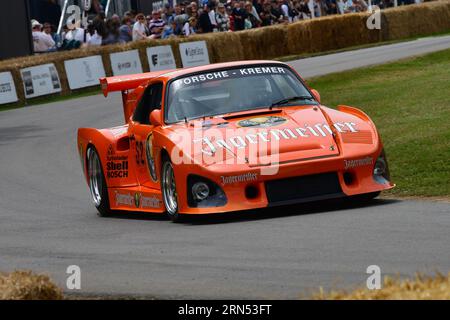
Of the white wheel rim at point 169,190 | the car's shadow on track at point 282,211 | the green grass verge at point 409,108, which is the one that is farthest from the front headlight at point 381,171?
the white wheel rim at point 169,190

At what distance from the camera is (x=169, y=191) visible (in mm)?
10422

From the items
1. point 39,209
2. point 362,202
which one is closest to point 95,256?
point 362,202

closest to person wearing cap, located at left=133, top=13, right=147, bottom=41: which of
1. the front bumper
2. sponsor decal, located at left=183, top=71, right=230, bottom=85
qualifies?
sponsor decal, located at left=183, top=71, right=230, bottom=85

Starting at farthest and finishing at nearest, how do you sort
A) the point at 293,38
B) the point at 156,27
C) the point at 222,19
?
the point at 293,38, the point at 222,19, the point at 156,27

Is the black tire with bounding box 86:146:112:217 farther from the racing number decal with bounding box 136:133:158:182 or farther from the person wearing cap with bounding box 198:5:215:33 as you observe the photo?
the person wearing cap with bounding box 198:5:215:33

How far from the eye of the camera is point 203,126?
34.3 feet

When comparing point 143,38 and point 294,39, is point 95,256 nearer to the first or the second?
point 143,38

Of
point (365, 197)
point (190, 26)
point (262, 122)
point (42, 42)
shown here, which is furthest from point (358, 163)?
point (190, 26)

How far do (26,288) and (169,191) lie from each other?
4.82m

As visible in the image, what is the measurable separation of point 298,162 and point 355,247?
220cm

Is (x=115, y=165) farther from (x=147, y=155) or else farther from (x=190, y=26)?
(x=190, y=26)

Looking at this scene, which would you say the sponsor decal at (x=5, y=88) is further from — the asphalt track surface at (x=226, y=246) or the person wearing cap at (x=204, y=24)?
the asphalt track surface at (x=226, y=246)

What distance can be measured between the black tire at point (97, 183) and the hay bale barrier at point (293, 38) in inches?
604

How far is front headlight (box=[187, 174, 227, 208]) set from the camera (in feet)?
32.2
